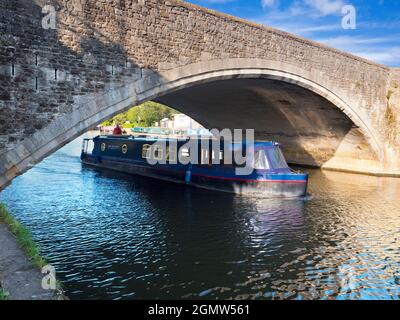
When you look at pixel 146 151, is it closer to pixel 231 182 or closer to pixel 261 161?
pixel 231 182

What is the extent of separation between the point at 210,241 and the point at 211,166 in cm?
733

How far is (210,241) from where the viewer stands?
928cm

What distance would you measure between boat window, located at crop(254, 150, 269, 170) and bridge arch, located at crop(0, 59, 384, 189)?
10.3 ft

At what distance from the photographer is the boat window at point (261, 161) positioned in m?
14.8

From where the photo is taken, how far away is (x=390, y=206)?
541 inches

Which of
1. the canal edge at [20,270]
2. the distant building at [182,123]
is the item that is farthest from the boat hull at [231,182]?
the distant building at [182,123]

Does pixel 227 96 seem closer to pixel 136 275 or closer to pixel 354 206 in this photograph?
pixel 354 206

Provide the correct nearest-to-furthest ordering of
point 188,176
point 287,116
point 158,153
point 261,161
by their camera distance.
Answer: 1. point 261,161
2. point 188,176
3. point 158,153
4. point 287,116

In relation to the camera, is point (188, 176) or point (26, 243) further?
point (188, 176)

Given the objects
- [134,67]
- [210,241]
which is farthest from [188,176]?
[134,67]

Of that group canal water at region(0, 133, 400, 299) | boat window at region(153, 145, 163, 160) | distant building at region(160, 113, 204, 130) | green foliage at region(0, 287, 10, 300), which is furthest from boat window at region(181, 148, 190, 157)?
distant building at region(160, 113, 204, 130)

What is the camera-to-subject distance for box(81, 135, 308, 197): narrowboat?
14500mm

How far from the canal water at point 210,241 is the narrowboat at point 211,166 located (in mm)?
823
